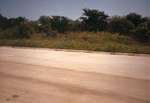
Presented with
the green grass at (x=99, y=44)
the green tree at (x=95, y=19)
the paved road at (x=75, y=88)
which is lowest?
the paved road at (x=75, y=88)

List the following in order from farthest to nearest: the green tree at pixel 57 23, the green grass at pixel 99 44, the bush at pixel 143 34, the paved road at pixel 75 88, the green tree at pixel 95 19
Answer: the green tree at pixel 57 23, the green tree at pixel 95 19, the bush at pixel 143 34, the green grass at pixel 99 44, the paved road at pixel 75 88

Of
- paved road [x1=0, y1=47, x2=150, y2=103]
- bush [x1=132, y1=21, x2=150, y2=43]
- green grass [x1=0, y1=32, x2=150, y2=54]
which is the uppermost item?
bush [x1=132, y1=21, x2=150, y2=43]

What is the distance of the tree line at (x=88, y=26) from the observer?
1680 cm

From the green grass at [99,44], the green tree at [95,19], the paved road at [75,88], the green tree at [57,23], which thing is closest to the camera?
the paved road at [75,88]

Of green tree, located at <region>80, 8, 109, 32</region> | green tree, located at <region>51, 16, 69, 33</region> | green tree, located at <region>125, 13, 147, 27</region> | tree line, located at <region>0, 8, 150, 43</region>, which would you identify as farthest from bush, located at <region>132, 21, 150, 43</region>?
green tree, located at <region>51, 16, 69, 33</region>

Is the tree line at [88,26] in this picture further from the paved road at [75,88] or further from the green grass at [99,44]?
the paved road at [75,88]

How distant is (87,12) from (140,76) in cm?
3360

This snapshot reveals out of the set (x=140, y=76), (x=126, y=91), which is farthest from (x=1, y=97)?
(x=140, y=76)

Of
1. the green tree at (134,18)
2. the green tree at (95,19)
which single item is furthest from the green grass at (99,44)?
the green tree at (134,18)

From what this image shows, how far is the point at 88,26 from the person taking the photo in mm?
33062

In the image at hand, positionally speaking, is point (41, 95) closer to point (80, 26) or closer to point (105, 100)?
point (105, 100)

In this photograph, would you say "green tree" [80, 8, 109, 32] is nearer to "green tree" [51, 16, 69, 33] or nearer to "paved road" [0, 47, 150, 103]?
"green tree" [51, 16, 69, 33]

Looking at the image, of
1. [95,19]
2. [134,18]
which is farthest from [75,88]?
[134,18]

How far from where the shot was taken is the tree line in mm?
16797
